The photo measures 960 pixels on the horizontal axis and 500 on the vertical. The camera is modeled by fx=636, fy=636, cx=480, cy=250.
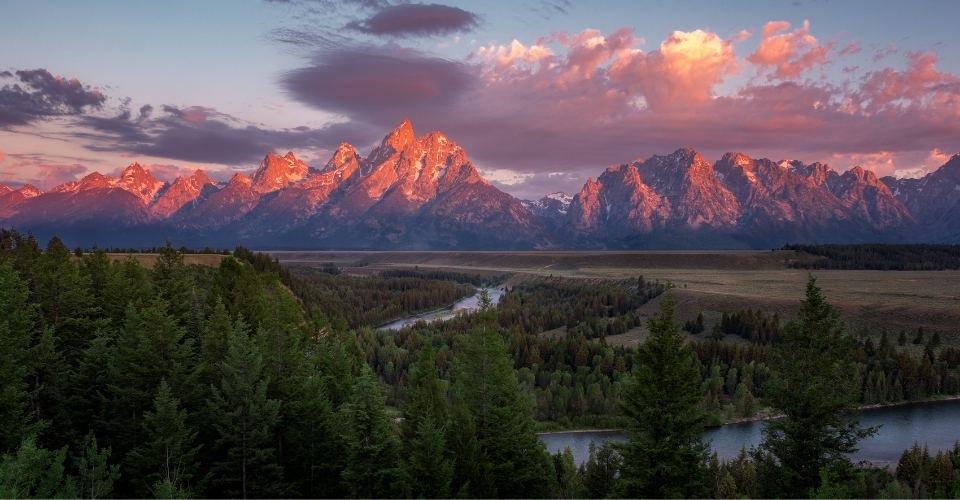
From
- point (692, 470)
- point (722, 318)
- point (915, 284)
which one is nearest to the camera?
point (692, 470)

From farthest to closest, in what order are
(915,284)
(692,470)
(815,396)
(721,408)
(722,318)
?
(915,284), (722,318), (721,408), (815,396), (692,470)

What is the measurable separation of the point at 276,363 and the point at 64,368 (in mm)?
14081

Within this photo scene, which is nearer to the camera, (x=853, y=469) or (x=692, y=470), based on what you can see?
(x=692, y=470)

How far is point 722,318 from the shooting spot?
128m

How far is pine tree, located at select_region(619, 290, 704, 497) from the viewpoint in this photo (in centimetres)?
2688

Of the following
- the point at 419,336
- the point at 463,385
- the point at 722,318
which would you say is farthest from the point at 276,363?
the point at 722,318

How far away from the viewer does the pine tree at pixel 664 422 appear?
88.2ft

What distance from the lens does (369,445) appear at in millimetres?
33781

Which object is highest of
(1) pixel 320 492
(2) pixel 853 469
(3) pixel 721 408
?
(2) pixel 853 469

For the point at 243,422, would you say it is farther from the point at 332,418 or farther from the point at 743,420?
the point at 743,420

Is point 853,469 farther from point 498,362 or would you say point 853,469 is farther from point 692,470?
point 498,362

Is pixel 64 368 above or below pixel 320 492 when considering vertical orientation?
above

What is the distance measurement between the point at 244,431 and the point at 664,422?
71.2ft

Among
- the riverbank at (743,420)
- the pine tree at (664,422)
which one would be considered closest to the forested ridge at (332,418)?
the pine tree at (664,422)
